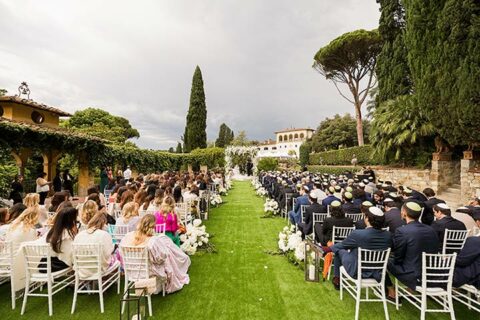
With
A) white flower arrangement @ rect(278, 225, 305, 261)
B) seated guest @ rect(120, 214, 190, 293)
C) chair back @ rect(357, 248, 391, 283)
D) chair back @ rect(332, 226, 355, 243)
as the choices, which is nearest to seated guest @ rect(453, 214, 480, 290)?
chair back @ rect(357, 248, 391, 283)

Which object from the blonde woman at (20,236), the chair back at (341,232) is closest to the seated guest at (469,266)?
the chair back at (341,232)

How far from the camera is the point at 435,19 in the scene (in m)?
10.5

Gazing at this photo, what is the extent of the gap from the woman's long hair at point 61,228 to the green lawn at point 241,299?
96 centimetres

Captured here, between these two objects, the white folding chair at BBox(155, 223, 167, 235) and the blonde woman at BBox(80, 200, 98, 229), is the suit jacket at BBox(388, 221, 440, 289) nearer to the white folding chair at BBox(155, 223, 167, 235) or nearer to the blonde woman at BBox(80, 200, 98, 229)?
the white folding chair at BBox(155, 223, 167, 235)

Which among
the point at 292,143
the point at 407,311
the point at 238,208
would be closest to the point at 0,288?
the point at 407,311

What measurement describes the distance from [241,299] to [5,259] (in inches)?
139

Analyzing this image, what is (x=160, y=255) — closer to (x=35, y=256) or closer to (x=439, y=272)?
(x=35, y=256)

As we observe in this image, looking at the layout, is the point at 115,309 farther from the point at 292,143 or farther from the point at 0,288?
the point at 292,143

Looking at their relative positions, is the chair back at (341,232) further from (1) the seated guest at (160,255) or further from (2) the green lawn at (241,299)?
(1) the seated guest at (160,255)

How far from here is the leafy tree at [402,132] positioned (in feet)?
43.7

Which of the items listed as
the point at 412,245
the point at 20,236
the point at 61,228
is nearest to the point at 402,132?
the point at 412,245

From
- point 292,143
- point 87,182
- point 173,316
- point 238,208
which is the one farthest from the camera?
point 292,143

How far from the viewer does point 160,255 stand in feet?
12.7

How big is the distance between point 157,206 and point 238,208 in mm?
6319
